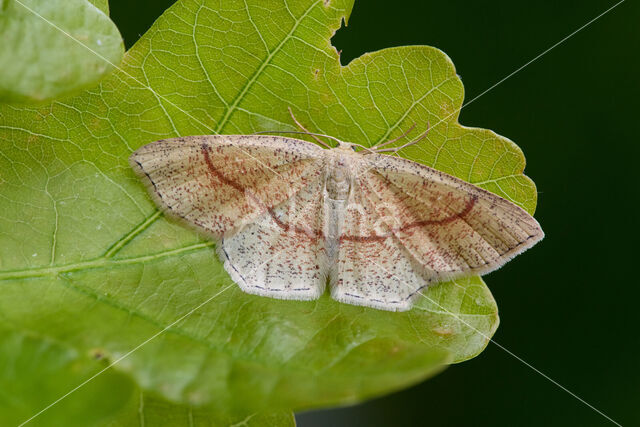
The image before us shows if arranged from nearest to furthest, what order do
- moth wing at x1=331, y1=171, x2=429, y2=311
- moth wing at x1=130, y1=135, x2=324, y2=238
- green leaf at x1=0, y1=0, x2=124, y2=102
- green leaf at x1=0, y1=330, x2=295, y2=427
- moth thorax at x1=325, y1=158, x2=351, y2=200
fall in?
green leaf at x1=0, y1=330, x2=295, y2=427, green leaf at x1=0, y1=0, x2=124, y2=102, moth wing at x1=130, y1=135, x2=324, y2=238, moth wing at x1=331, y1=171, x2=429, y2=311, moth thorax at x1=325, y1=158, x2=351, y2=200

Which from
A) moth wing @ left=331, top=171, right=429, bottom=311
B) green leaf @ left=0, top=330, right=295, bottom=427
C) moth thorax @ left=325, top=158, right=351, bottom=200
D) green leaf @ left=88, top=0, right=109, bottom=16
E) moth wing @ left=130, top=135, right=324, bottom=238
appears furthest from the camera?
moth thorax @ left=325, top=158, right=351, bottom=200

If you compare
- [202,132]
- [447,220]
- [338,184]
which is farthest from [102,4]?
[447,220]

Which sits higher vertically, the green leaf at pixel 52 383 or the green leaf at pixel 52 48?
the green leaf at pixel 52 48

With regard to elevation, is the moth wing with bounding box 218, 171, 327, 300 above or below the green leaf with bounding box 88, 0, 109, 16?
below

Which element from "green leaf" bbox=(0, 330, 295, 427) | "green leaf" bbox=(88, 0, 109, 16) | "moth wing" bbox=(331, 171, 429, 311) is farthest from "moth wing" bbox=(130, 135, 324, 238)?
"green leaf" bbox=(0, 330, 295, 427)

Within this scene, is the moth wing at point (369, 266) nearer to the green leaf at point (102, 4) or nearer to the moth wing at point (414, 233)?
the moth wing at point (414, 233)

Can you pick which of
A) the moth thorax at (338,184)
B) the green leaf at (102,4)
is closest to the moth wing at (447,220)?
the moth thorax at (338,184)

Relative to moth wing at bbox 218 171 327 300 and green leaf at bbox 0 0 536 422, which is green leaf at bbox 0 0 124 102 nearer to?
green leaf at bbox 0 0 536 422

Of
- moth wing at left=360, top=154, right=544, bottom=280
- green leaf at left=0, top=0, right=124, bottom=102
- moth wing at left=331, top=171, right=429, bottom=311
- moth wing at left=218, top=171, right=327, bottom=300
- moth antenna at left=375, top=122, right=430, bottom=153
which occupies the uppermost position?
green leaf at left=0, top=0, right=124, bottom=102

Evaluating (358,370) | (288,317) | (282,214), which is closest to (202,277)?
(288,317)
